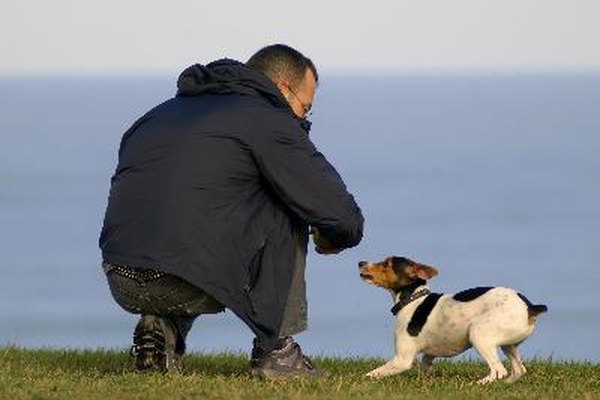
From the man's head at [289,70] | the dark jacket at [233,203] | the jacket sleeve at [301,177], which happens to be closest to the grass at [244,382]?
the dark jacket at [233,203]

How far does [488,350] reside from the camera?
12008 millimetres

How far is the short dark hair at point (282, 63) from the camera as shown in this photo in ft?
38.9

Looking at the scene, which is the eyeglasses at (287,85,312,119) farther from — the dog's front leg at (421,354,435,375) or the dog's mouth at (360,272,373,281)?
the dog's front leg at (421,354,435,375)

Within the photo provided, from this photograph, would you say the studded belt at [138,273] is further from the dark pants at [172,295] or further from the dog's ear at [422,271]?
the dog's ear at [422,271]

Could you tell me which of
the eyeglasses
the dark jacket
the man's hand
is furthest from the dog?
the eyeglasses

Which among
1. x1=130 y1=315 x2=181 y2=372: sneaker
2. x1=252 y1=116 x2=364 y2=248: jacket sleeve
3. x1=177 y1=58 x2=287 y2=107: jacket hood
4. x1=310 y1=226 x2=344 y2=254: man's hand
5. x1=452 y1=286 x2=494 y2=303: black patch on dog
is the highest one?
x1=177 y1=58 x2=287 y2=107: jacket hood

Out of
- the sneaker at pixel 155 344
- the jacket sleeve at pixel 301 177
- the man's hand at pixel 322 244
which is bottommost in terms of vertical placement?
the sneaker at pixel 155 344

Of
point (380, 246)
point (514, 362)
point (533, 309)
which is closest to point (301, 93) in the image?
point (533, 309)

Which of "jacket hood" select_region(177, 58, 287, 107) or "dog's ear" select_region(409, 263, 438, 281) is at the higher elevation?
"jacket hood" select_region(177, 58, 287, 107)

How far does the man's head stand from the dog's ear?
49.5 inches

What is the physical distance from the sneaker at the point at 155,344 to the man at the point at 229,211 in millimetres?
180

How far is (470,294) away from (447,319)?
0.20 metres

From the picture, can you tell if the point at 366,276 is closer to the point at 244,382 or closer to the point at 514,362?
the point at 514,362

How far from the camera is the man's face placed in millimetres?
11898
